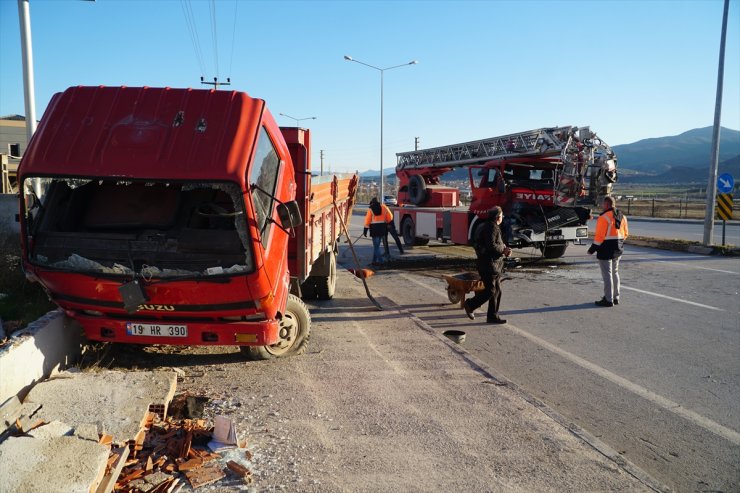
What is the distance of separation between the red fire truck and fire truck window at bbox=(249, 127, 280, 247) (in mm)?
A: 8469

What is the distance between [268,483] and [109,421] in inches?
50.8

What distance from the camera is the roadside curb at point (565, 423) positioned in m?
3.58

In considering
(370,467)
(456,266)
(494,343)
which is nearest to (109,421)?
(370,467)

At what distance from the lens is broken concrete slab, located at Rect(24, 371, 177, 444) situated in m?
3.86

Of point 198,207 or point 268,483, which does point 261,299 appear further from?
point 268,483

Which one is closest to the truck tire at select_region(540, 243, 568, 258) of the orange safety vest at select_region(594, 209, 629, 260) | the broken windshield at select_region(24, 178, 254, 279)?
the orange safety vest at select_region(594, 209, 629, 260)

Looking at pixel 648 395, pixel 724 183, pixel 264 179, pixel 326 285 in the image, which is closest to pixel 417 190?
pixel 724 183

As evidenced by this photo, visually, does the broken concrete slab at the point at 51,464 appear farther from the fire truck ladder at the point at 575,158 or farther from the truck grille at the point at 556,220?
the fire truck ladder at the point at 575,158

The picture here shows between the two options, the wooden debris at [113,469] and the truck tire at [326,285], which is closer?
the wooden debris at [113,469]

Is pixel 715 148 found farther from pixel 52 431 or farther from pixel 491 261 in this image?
pixel 52 431

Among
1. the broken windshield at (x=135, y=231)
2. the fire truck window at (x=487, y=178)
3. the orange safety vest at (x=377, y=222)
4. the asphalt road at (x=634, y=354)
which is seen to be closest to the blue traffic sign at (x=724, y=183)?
the asphalt road at (x=634, y=354)

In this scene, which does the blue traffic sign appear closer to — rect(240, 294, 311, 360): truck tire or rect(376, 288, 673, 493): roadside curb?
rect(376, 288, 673, 493): roadside curb

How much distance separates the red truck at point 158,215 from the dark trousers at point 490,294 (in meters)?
3.67

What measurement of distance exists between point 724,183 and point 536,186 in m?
7.26
